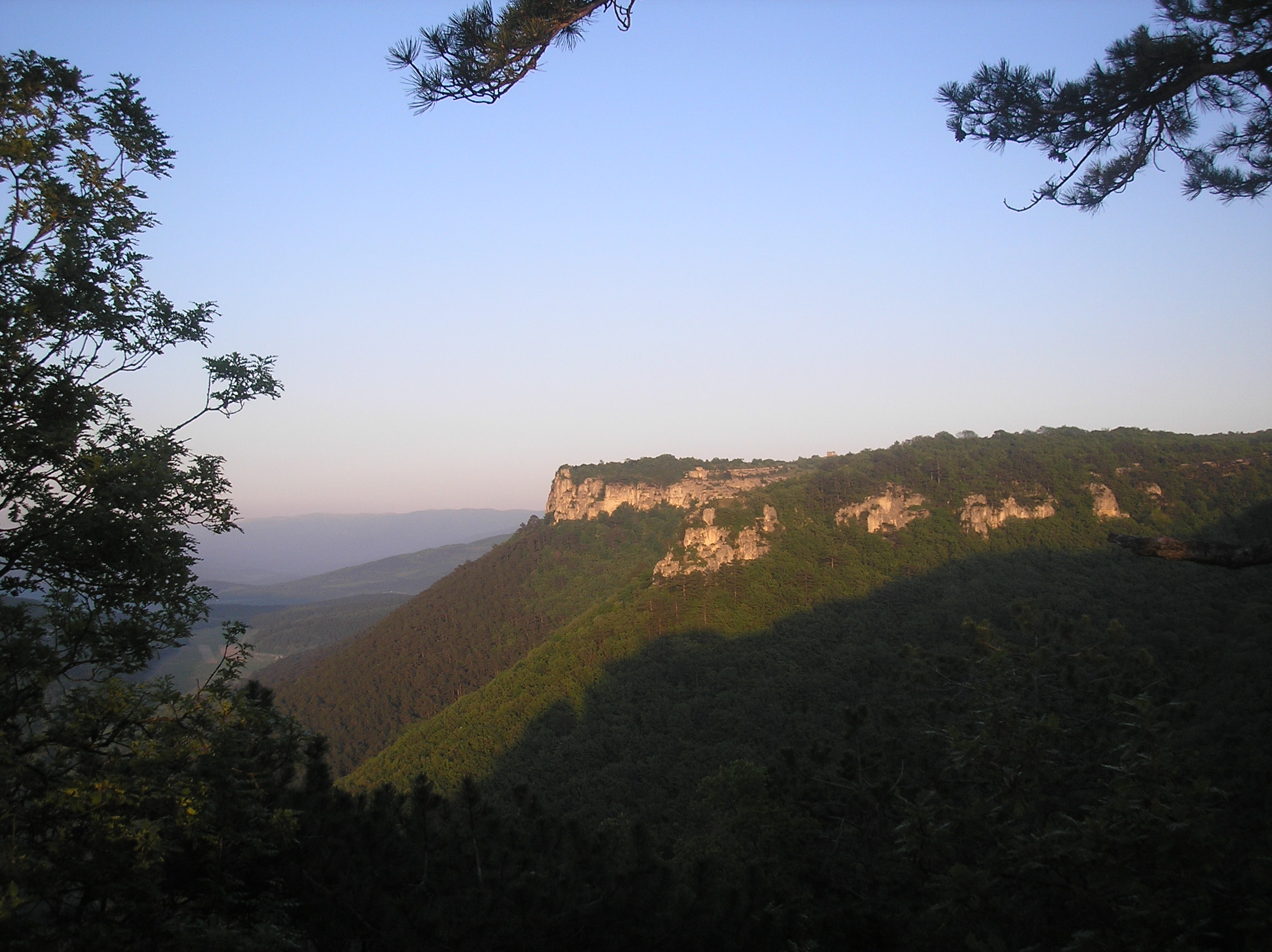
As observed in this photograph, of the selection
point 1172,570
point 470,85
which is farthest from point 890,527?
point 470,85

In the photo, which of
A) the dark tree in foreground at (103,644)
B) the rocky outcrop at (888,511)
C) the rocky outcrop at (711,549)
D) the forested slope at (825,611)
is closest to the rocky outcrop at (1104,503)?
the forested slope at (825,611)

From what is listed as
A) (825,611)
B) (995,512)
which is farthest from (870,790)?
(995,512)

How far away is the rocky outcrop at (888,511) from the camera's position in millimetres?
60231

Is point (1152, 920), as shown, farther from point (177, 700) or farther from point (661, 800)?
point (661, 800)

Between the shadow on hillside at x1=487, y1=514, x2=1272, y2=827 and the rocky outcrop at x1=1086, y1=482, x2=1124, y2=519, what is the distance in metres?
7.16

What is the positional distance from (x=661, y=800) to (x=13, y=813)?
26.3 metres

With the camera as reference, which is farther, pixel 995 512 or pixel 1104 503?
pixel 995 512

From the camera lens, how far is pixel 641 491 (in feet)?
319

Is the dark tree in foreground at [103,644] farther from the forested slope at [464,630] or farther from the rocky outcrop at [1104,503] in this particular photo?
the rocky outcrop at [1104,503]

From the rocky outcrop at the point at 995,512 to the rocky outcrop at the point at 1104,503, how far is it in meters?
2.81

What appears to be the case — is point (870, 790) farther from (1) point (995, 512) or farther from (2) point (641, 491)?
(2) point (641, 491)

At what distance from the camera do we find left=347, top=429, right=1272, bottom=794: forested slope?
3228cm

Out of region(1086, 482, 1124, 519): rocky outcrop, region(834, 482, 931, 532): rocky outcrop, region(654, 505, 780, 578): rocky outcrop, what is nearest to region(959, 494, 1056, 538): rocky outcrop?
region(1086, 482, 1124, 519): rocky outcrop

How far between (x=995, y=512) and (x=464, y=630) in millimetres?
55987
